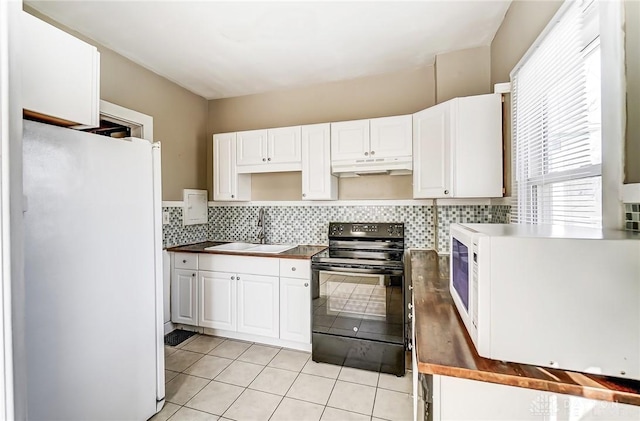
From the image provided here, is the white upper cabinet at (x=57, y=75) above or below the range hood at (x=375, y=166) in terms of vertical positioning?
above

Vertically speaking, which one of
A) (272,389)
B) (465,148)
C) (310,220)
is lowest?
(272,389)

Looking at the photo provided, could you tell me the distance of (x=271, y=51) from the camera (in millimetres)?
2443

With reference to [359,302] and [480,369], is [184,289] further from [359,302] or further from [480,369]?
[480,369]

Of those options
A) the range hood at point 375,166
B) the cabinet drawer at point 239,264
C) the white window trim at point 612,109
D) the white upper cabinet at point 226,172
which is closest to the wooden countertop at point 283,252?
the cabinet drawer at point 239,264

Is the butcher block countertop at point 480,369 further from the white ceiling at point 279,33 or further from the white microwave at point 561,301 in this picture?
the white ceiling at point 279,33

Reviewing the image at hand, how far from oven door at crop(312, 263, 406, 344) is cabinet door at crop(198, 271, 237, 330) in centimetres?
83

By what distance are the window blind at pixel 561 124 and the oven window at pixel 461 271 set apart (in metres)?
0.48

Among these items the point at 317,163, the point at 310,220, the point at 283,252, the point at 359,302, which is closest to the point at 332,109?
the point at 317,163

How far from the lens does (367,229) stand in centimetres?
278

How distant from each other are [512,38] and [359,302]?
2.13m

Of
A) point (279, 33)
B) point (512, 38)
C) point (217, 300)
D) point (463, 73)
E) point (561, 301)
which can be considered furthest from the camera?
point (217, 300)

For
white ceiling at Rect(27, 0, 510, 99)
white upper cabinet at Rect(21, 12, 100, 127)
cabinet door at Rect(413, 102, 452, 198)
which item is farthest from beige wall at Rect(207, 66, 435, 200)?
white upper cabinet at Rect(21, 12, 100, 127)

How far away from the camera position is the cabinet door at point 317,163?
275 cm

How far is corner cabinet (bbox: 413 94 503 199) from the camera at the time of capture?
202 centimetres
